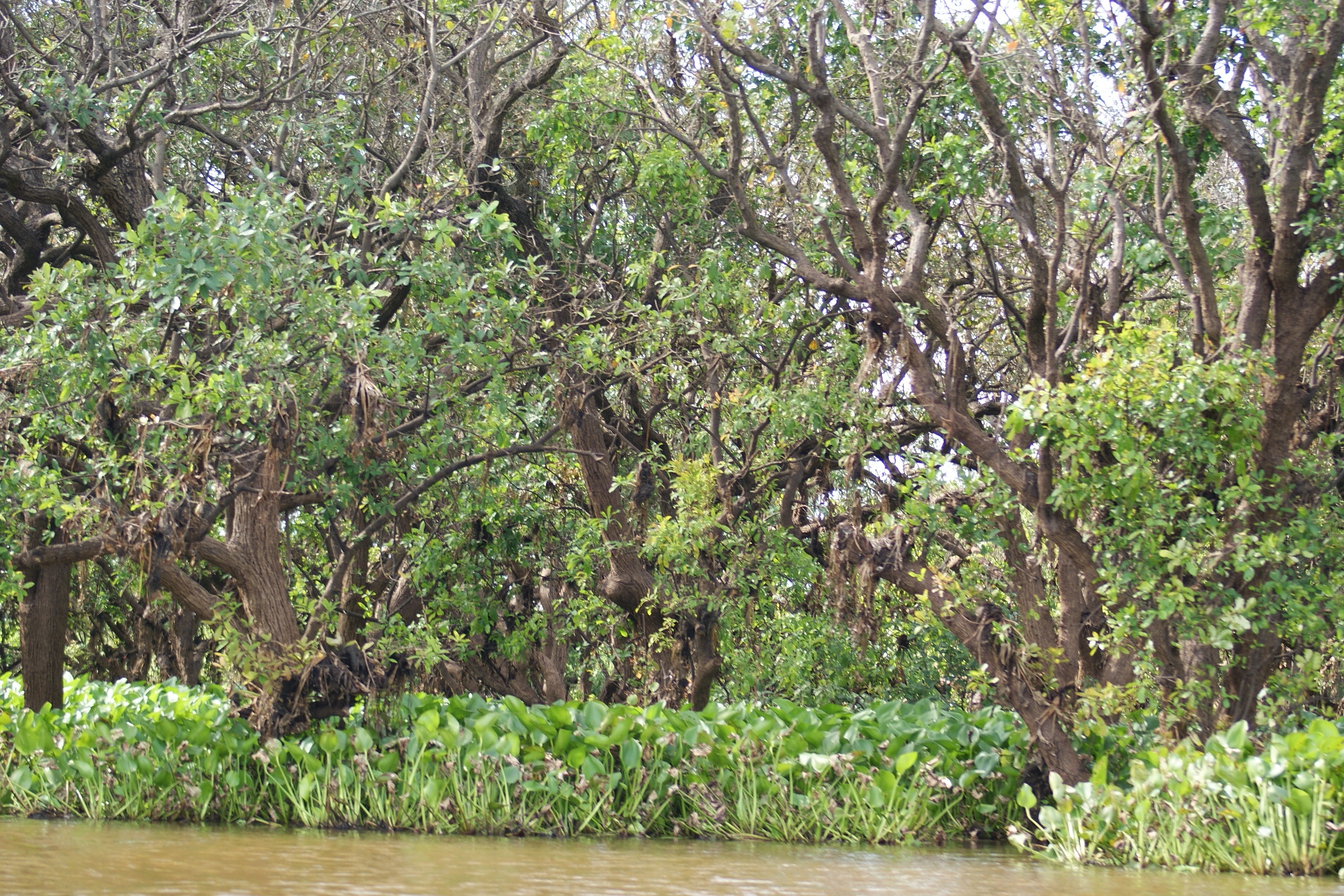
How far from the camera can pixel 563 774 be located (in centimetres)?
820

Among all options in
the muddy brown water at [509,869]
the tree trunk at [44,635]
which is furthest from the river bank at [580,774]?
the tree trunk at [44,635]

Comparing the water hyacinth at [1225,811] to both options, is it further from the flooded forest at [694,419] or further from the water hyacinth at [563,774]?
the water hyacinth at [563,774]

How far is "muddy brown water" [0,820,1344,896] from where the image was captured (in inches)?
232

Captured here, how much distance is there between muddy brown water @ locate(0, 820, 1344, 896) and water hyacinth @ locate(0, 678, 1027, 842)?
293 mm

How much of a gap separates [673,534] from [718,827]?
2.07 meters

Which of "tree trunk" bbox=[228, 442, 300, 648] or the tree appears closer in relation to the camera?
the tree

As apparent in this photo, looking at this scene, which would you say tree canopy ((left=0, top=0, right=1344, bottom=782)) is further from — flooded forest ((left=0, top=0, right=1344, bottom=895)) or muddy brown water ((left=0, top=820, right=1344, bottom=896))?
muddy brown water ((left=0, top=820, right=1344, bottom=896))

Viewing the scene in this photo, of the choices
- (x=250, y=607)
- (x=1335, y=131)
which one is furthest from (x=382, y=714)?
(x=1335, y=131)

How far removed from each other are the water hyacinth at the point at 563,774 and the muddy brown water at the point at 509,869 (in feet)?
0.96

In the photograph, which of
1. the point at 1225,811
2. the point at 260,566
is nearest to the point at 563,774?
the point at 260,566

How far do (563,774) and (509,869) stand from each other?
163 centimetres

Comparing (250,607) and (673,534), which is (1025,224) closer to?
(673,534)

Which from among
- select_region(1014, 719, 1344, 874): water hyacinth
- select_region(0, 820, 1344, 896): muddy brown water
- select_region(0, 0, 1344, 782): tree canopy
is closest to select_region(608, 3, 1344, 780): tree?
select_region(0, 0, 1344, 782): tree canopy

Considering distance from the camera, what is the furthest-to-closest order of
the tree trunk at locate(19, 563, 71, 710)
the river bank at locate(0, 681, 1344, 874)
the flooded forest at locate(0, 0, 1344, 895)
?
the tree trunk at locate(19, 563, 71, 710)
the river bank at locate(0, 681, 1344, 874)
the flooded forest at locate(0, 0, 1344, 895)
